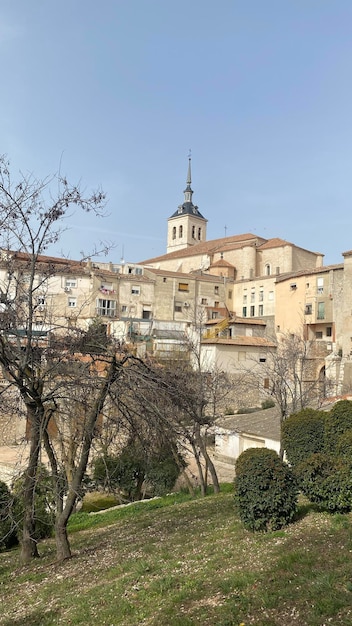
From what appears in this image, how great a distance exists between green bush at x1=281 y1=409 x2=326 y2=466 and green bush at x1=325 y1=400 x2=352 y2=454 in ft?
0.99

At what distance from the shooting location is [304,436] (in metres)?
9.88

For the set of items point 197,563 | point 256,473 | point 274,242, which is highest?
point 274,242

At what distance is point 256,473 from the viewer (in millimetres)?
7695

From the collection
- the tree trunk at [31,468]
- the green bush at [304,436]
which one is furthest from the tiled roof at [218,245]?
the tree trunk at [31,468]

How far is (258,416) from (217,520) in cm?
1701

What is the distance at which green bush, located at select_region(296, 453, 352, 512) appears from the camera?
759 cm

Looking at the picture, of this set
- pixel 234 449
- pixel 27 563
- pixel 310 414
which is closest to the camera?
pixel 27 563

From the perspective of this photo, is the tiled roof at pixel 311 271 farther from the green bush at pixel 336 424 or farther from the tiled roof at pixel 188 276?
the green bush at pixel 336 424

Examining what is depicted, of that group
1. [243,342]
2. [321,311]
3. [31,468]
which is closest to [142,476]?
[31,468]

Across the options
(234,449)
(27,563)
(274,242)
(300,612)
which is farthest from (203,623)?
(274,242)

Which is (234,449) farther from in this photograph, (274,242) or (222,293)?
(274,242)

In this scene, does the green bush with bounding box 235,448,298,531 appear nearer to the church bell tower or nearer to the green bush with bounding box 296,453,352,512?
the green bush with bounding box 296,453,352,512

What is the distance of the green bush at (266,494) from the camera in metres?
7.56

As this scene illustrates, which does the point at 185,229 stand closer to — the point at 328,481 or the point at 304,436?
the point at 304,436
